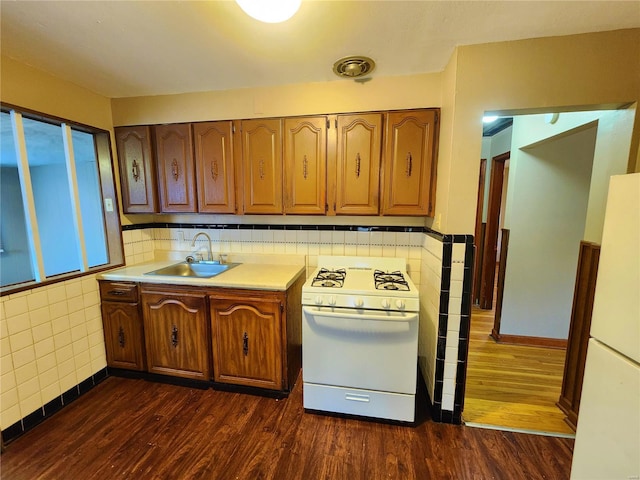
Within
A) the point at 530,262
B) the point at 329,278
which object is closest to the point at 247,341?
the point at 329,278

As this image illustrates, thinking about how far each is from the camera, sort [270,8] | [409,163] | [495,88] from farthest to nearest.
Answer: [409,163], [495,88], [270,8]

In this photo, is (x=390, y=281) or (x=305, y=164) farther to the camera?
(x=305, y=164)

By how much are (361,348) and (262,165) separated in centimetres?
152

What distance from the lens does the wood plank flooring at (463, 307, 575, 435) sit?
1.76 metres

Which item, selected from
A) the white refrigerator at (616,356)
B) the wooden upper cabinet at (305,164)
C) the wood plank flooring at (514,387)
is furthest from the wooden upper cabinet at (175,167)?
the wood plank flooring at (514,387)

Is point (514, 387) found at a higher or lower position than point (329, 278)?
lower

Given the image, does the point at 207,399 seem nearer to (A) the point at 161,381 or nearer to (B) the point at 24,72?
(A) the point at 161,381

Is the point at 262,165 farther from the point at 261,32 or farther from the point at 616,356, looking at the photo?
the point at 616,356

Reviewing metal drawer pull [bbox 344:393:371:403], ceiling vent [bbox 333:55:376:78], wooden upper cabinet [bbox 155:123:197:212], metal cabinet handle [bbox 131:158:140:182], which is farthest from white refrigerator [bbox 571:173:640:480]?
metal cabinet handle [bbox 131:158:140:182]

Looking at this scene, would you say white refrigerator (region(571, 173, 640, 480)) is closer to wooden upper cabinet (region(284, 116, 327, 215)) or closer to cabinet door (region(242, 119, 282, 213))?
wooden upper cabinet (region(284, 116, 327, 215))

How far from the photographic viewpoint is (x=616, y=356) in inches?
36.4

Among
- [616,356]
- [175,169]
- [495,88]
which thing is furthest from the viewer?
[175,169]

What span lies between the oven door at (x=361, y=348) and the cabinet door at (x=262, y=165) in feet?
3.03

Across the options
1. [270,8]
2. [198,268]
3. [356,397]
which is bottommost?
[356,397]
